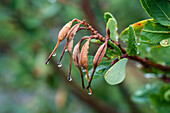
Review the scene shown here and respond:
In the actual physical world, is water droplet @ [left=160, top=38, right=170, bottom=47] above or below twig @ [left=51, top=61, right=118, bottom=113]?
above

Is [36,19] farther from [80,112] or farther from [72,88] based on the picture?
[80,112]

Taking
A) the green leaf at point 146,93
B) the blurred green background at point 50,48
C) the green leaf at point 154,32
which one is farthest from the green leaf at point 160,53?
the blurred green background at point 50,48

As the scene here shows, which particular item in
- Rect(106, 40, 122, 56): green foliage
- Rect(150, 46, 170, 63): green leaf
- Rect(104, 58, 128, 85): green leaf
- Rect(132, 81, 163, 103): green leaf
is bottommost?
Rect(132, 81, 163, 103): green leaf

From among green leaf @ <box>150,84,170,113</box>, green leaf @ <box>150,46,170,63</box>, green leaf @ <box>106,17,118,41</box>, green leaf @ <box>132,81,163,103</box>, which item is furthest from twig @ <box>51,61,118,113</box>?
green leaf @ <box>106,17,118,41</box>

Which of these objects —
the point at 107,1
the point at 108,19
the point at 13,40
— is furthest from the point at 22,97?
the point at 108,19

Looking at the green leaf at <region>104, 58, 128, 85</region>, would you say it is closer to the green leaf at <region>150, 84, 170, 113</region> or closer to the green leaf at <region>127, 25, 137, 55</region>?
the green leaf at <region>127, 25, 137, 55</region>

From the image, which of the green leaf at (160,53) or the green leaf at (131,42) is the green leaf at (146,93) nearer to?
the green leaf at (160,53)
